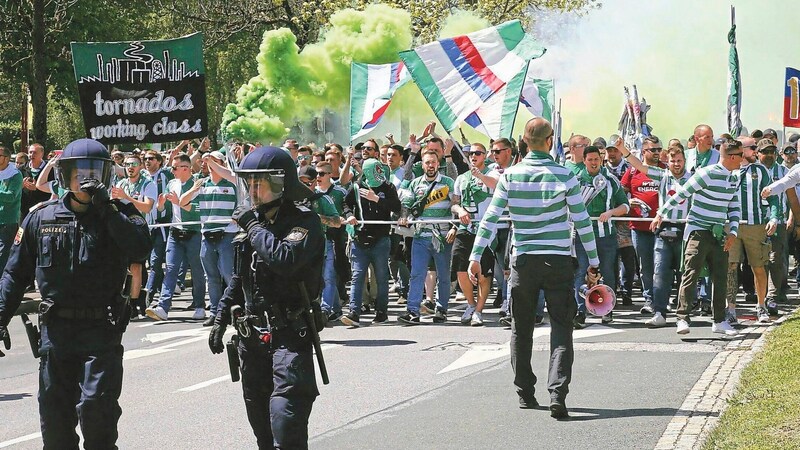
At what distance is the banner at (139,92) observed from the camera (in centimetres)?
1598

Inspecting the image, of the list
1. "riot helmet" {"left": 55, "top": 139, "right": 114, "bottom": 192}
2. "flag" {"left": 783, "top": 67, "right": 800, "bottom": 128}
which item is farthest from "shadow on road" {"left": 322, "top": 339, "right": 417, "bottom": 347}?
"flag" {"left": 783, "top": 67, "right": 800, "bottom": 128}

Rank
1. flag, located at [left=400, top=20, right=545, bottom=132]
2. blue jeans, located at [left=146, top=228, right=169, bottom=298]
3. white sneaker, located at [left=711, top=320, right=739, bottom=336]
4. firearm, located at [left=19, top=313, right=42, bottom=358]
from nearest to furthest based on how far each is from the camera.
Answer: firearm, located at [left=19, top=313, right=42, bottom=358], white sneaker, located at [left=711, top=320, right=739, bottom=336], flag, located at [left=400, top=20, right=545, bottom=132], blue jeans, located at [left=146, top=228, right=169, bottom=298]

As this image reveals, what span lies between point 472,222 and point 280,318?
770 cm

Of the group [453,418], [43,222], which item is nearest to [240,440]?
[453,418]

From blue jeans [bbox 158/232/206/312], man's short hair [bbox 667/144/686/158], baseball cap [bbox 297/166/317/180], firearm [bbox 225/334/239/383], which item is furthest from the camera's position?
blue jeans [bbox 158/232/206/312]

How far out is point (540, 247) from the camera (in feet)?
27.8

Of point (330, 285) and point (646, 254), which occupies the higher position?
point (646, 254)

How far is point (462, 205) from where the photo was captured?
45.1 ft

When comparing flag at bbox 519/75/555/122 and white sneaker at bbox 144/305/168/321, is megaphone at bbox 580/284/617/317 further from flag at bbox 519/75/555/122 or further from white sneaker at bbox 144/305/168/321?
flag at bbox 519/75/555/122

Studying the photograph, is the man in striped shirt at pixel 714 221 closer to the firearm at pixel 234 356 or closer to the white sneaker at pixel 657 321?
the white sneaker at pixel 657 321

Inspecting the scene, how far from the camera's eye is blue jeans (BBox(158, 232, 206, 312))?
579 inches

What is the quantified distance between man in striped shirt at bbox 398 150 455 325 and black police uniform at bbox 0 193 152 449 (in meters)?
7.34

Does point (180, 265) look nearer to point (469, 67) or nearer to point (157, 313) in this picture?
point (157, 313)

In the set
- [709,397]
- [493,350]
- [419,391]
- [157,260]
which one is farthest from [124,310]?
[157,260]
